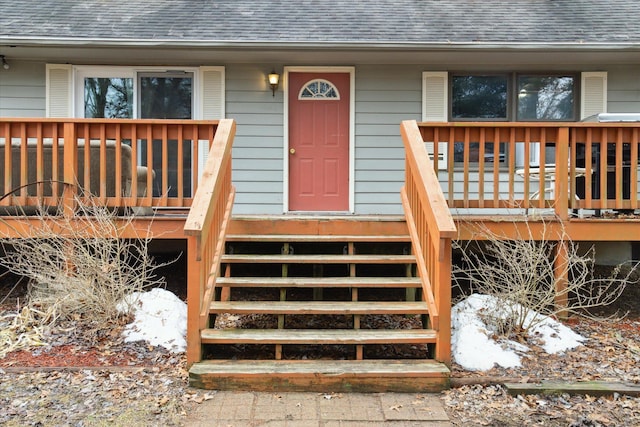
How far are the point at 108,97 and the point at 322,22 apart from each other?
2965mm

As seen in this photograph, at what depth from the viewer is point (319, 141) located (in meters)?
6.05

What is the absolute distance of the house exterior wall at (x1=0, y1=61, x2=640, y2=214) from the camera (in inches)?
234

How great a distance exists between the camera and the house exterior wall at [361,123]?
19.5 ft

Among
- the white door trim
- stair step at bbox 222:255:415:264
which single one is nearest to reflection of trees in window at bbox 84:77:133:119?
the white door trim

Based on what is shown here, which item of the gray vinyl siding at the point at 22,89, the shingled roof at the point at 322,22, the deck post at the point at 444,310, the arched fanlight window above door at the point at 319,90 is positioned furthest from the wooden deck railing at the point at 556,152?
the gray vinyl siding at the point at 22,89

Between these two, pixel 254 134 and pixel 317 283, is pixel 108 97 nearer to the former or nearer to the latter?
pixel 254 134

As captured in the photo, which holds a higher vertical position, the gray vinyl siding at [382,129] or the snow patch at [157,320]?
the gray vinyl siding at [382,129]

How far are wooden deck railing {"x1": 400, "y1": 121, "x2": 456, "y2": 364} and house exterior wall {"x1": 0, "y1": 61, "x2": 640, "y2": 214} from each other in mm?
1956

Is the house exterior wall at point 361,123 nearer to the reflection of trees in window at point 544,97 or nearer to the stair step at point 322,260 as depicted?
the reflection of trees in window at point 544,97

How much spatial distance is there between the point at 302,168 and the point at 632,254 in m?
4.69

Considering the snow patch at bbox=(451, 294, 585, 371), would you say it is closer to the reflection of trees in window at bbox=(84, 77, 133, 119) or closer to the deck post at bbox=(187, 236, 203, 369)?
the deck post at bbox=(187, 236, 203, 369)

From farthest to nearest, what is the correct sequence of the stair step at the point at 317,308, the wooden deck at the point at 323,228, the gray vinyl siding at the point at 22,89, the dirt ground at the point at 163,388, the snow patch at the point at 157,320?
the gray vinyl siding at the point at 22,89, the snow patch at the point at 157,320, the stair step at the point at 317,308, the wooden deck at the point at 323,228, the dirt ground at the point at 163,388

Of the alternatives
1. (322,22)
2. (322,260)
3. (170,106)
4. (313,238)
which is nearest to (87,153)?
(313,238)

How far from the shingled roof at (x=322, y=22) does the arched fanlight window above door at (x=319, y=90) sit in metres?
0.64
